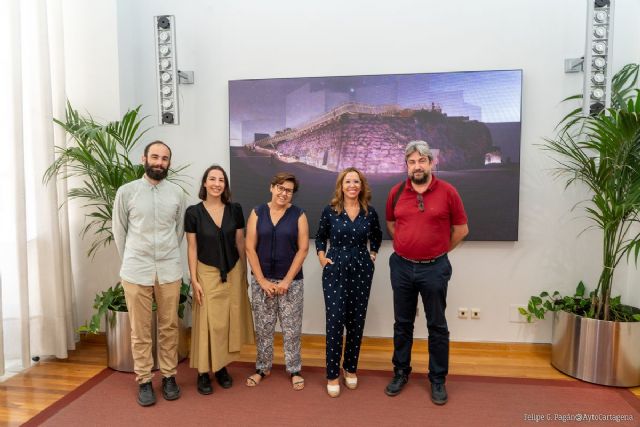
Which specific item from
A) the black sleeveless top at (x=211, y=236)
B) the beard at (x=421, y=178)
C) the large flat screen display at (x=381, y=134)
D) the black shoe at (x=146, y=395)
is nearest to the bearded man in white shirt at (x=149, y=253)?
the black shoe at (x=146, y=395)

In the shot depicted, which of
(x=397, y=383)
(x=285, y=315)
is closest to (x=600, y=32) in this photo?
(x=397, y=383)

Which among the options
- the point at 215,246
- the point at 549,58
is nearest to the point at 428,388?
the point at 215,246

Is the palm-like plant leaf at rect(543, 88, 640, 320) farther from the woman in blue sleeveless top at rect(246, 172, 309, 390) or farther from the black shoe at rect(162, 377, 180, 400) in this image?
the black shoe at rect(162, 377, 180, 400)

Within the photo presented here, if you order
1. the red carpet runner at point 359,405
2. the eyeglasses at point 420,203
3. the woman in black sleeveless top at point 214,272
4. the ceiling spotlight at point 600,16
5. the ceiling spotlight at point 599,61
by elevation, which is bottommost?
the red carpet runner at point 359,405

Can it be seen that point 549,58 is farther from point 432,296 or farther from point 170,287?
point 170,287

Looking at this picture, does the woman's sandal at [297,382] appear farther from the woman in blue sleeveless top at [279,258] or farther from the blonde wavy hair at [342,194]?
the blonde wavy hair at [342,194]

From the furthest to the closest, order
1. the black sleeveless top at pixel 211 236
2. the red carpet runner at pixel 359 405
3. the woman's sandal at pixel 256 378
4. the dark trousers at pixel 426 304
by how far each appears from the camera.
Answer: the woman's sandal at pixel 256 378 < the black sleeveless top at pixel 211 236 < the dark trousers at pixel 426 304 < the red carpet runner at pixel 359 405

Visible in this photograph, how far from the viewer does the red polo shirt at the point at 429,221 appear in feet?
8.46

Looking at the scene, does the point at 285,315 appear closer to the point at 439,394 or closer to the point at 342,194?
the point at 342,194

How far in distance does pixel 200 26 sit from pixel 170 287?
7.62 ft

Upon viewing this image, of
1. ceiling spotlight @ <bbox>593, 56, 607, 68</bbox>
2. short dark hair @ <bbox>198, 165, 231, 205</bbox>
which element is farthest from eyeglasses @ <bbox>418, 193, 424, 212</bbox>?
ceiling spotlight @ <bbox>593, 56, 607, 68</bbox>

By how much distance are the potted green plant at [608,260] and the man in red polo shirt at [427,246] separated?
1.05 meters

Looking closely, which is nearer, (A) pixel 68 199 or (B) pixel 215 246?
(B) pixel 215 246

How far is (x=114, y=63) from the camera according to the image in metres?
3.58
